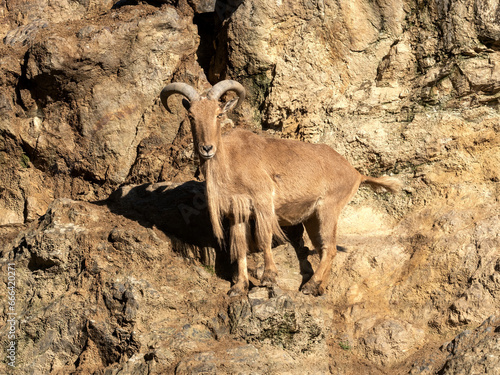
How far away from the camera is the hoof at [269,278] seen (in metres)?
9.20

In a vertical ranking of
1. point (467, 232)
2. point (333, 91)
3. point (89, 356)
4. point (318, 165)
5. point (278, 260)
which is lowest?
point (89, 356)

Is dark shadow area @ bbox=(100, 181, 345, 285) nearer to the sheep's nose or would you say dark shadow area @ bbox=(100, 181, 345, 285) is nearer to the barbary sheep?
the barbary sheep

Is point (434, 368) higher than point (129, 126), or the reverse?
point (129, 126)

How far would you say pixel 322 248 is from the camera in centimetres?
1007

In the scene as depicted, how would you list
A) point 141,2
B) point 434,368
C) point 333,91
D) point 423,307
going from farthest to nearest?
point 141,2 < point 333,91 < point 423,307 < point 434,368

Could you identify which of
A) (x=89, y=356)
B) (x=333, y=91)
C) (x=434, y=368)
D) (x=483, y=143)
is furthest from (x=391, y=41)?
(x=89, y=356)

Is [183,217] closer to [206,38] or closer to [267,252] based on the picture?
[267,252]

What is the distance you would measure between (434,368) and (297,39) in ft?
20.2

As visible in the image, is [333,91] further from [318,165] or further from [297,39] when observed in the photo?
[318,165]

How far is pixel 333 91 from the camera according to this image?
11914mm

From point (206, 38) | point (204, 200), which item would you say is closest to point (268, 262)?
point (204, 200)

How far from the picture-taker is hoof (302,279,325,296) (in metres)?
9.57

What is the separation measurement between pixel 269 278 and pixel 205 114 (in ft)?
7.93

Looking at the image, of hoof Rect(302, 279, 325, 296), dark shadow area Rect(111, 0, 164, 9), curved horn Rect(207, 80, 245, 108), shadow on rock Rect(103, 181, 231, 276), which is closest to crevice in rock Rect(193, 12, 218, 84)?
dark shadow area Rect(111, 0, 164, 9)
